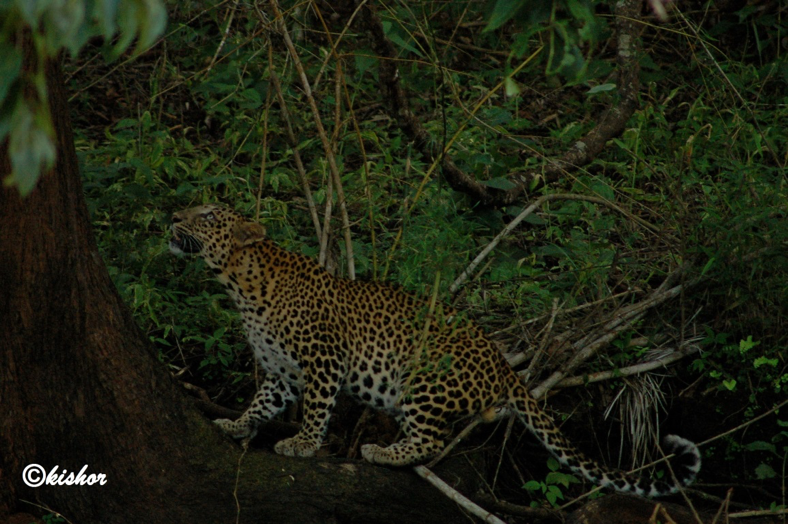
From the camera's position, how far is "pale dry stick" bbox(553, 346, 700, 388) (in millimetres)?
5871

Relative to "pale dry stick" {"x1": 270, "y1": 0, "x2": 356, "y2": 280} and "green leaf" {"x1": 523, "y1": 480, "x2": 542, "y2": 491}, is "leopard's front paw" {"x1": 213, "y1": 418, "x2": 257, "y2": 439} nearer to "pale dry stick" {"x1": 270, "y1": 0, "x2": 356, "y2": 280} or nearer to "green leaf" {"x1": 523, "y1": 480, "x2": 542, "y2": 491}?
"pale dry stick" {"x1": 270, "y1": 0, "x2": 356, "y2": 280}

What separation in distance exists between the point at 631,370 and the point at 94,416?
2.99 metres

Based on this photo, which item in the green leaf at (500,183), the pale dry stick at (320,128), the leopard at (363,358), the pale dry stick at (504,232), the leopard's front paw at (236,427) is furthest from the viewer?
the green leaf at (500,183)

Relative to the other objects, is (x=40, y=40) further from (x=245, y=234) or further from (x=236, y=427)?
(x=236, y=427)

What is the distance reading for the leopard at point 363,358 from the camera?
17.6ft

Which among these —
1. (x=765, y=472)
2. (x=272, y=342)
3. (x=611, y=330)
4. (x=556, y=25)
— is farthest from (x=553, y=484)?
(x=556, y=25)

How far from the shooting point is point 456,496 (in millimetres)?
5129

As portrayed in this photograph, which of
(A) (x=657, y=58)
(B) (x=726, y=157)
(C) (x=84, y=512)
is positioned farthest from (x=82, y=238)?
(A) (x=657, y=58)

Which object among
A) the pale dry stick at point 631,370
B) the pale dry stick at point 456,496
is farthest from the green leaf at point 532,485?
the pale dry stick at point 631,370

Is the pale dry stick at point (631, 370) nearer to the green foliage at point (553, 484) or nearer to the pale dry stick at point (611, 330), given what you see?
the pale dry stick at point (611, 330)

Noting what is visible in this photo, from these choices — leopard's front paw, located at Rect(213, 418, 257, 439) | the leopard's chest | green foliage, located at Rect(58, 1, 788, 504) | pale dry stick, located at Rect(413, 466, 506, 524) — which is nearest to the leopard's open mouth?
the leopard's chest

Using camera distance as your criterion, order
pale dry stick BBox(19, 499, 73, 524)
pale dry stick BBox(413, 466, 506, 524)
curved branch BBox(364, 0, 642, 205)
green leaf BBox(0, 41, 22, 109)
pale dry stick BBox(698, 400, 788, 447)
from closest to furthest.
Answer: green leaf BBox(0, 41, 22, 109) → pale dry stick BBox(19, 499, 73, 524) → pale dry stick BBox(413, 466, 506, 524) → pale dry stick BBox(698, 400, 788, 447) → curved branch BBox(364, 0, 642, 205)

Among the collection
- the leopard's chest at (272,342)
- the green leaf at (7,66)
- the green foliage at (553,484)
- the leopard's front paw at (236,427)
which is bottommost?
the green foliage at (553,484)

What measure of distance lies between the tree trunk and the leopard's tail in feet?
2.88
